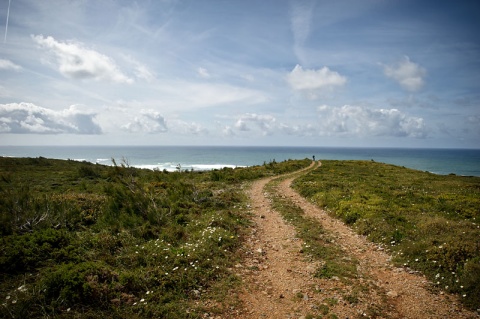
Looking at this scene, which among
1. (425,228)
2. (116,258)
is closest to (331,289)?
(425,228)

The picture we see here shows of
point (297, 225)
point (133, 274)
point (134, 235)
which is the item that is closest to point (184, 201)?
point (134, 235)

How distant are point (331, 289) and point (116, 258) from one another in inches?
295

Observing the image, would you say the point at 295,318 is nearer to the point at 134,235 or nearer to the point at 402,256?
the point at 402,256

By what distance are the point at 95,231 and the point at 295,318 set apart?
31.7 ft

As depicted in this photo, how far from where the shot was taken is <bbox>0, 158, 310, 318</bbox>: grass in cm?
645

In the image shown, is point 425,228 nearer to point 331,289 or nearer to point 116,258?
point 331,289

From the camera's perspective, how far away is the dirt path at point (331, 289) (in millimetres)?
6773

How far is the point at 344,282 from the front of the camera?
8125 millimetres

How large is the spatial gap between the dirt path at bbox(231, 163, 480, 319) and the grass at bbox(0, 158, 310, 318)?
87cm

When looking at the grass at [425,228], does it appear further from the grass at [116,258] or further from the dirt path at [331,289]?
the grass at [116,258]

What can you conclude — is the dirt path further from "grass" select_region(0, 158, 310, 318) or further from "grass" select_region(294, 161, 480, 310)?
"grass" select_region(0, 158, 310, 318)

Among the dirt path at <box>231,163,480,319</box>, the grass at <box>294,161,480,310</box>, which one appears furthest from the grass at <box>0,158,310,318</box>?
the grass at <box>294,161,480,310</box>

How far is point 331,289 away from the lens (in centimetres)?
777

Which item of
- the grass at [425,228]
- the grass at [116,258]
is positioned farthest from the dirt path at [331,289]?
the grass at [116,258]
